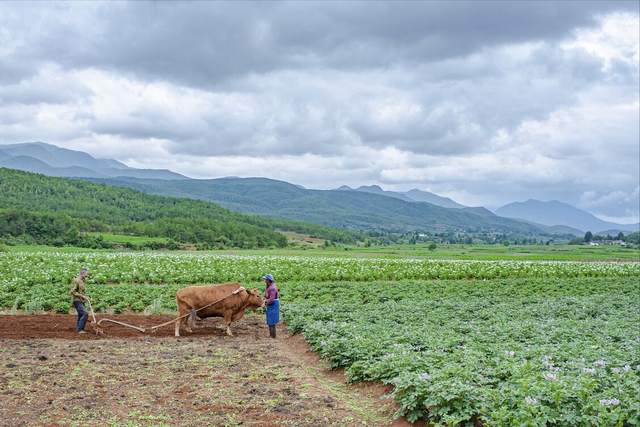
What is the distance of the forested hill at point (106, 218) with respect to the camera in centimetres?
8688

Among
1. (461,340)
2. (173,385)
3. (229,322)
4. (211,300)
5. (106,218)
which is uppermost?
(106,218)

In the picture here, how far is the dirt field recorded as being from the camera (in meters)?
7.86

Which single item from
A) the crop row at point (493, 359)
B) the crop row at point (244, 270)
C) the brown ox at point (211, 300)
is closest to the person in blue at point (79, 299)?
the brown ox at point (211, 300)

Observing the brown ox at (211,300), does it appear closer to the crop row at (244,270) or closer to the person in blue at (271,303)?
the person in blue at (271,303)

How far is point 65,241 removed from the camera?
267 ft

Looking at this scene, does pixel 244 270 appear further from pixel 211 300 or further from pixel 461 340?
pixel 461 340

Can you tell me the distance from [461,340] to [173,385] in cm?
590

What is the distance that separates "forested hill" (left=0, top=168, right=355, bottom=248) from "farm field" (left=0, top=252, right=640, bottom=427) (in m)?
59.6

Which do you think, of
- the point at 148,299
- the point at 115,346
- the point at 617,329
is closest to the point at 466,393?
the point at 617,329

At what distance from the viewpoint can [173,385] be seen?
9.66 metres

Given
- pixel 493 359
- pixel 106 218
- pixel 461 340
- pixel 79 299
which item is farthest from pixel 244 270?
pixel 106 218

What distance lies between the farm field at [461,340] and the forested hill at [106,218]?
59.6 meters

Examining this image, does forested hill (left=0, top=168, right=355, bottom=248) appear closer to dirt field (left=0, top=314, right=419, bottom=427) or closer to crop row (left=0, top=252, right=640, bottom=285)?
crop row (left=0, top=252, right=640, bottom=285)

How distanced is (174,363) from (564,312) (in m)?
13.7
